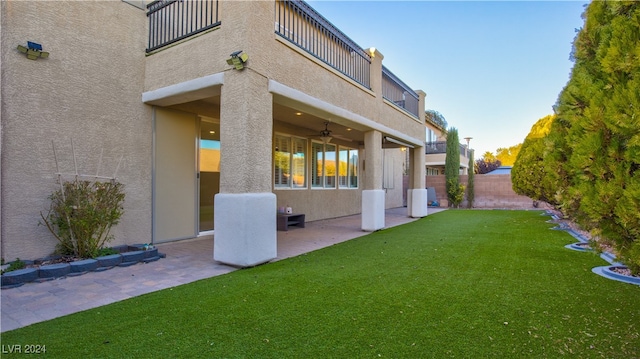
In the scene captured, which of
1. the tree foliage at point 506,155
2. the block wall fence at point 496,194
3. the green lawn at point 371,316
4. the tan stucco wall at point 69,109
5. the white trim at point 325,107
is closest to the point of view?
the green lawn at point 371,316

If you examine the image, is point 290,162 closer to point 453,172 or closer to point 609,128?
point 609,128

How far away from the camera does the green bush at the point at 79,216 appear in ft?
17.3

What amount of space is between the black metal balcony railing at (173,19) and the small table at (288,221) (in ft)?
17.3

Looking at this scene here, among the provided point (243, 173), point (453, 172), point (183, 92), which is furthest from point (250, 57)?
point (453, 172)

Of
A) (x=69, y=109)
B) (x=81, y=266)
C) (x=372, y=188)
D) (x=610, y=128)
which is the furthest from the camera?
(x=372, y=188)

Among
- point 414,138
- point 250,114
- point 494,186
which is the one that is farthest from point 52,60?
point 494,186

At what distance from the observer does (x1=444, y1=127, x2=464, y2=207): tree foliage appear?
59.7ft

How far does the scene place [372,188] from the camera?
9.45m

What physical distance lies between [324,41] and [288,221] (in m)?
5.13

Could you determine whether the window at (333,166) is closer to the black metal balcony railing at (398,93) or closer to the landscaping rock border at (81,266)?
the black metal balcony railing at (398,93)

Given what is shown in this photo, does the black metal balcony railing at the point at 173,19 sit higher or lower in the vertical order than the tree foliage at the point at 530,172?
higher

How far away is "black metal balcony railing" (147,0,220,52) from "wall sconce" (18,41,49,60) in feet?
6.22

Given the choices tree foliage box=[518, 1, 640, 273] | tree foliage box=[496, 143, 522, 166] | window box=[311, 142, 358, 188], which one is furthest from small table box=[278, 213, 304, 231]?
tree foliage box=[496, 143, 522, 166]

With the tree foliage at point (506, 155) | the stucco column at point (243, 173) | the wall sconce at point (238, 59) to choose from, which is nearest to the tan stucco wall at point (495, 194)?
the stucco column at point (243, 173)
